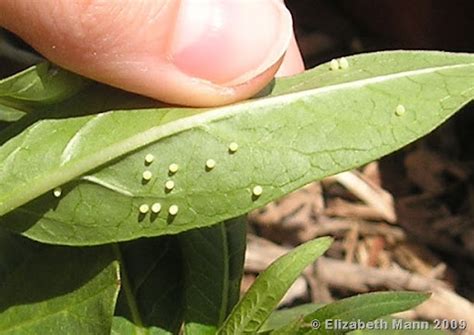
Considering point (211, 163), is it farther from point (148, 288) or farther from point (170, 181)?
point (148, 288)

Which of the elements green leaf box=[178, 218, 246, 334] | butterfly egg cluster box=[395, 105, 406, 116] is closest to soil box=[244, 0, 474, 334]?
green leaf box=[178, 218, 246, 334]

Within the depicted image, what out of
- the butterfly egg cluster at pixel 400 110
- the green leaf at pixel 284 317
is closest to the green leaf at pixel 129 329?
the green leaf at pixel 284 317

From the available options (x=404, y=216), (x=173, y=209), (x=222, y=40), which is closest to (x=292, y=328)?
(x=173, y=209)

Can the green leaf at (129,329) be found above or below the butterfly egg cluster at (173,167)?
below

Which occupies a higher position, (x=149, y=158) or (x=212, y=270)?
(x=149, y=158)

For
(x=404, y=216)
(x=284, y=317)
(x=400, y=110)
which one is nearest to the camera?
(x=400, y=110)

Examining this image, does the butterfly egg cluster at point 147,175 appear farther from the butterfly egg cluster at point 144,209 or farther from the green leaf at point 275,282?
the green leaf at point 275,282

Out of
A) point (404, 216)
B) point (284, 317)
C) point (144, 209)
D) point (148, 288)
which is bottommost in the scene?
point (404, 216)

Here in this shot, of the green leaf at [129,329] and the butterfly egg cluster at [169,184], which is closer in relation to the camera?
the butterfly egg cluster at [169,184]
